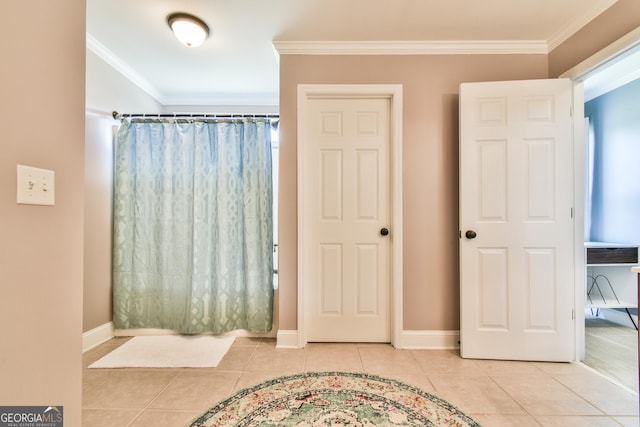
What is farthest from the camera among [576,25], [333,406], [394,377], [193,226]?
[193,226]

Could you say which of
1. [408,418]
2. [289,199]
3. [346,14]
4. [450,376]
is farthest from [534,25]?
[408,418]

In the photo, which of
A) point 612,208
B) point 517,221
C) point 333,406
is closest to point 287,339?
point 333,406

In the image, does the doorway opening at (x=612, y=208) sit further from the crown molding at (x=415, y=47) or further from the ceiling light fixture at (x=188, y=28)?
the ceiling light fixture at (x=188, y=28)

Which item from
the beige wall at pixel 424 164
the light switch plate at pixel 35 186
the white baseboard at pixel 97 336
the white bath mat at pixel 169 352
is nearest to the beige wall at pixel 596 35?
the beige wall at pixel 424 164

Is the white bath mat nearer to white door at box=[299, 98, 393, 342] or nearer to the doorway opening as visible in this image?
white door at box=[299, 98, 393, 342]

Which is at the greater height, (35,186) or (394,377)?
(35,186)

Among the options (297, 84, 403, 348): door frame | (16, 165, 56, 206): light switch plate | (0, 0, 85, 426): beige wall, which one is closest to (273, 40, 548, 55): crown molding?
(297, 84, 403, 348): door frame

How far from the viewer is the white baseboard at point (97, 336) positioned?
2256 mm

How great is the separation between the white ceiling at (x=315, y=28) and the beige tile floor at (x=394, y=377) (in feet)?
7.95

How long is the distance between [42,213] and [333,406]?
Result: 158cm

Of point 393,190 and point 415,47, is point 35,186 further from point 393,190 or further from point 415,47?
point 415,47

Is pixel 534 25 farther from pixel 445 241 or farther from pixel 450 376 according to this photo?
pixel 450 376

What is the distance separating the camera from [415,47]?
7.56ft

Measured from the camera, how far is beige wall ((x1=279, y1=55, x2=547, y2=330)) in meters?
2.32
